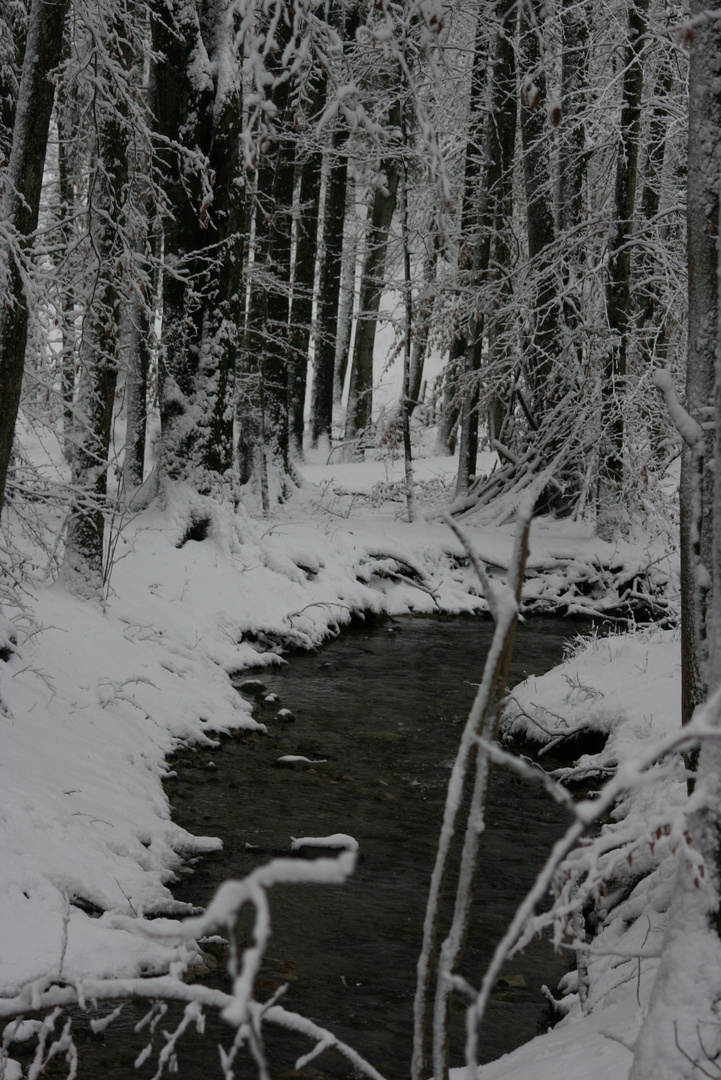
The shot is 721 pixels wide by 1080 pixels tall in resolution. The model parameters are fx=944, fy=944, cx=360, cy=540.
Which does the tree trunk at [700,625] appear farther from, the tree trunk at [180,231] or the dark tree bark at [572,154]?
the dark tree bark at [572,154]

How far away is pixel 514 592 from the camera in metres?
1.81

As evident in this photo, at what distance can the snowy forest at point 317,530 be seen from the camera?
209 centimetres

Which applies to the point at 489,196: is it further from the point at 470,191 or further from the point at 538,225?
the point at 470,191

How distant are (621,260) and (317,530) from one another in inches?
223

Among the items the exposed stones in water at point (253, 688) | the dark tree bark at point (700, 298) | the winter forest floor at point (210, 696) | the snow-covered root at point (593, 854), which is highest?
the dark tree bark at point (700, 298)

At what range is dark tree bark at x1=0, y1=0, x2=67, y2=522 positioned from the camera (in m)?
5.16

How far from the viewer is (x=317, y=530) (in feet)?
45.0

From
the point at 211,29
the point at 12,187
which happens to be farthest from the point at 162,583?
the point at 211,29

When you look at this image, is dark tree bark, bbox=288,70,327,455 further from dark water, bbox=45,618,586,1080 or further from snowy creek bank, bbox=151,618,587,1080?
dark water, bbox=45,618,586,1080

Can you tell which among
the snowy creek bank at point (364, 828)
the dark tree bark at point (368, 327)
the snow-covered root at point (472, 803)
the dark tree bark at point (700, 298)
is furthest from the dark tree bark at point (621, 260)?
the snow-covered root at point (472, 803)

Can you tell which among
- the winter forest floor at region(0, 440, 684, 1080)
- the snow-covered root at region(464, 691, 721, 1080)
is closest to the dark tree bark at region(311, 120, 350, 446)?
the winter forest floor at region(0, 440, 684, 1080)

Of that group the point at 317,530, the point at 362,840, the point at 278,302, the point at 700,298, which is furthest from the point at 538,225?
the point at 700,298

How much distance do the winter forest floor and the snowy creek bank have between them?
30cm

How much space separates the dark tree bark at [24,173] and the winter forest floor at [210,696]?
1.71 m
